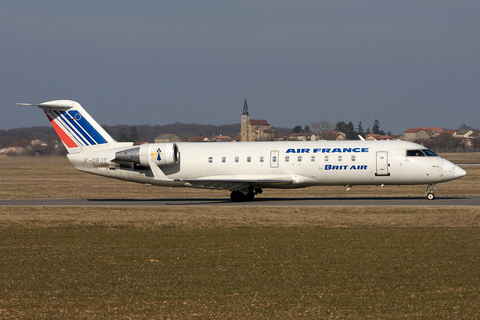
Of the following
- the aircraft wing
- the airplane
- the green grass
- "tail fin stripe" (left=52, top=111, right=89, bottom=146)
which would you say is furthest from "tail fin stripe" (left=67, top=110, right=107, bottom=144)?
the green grass

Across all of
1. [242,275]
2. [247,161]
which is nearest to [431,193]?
[247,161]

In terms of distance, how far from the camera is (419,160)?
30.4 m

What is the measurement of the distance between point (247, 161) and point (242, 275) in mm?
19848

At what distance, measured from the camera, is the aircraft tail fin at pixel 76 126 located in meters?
33.9

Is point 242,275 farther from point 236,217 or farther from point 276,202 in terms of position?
point 276,202

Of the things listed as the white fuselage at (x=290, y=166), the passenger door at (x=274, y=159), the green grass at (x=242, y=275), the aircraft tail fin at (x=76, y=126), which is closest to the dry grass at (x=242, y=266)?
the green grass at (x=242, y=275)

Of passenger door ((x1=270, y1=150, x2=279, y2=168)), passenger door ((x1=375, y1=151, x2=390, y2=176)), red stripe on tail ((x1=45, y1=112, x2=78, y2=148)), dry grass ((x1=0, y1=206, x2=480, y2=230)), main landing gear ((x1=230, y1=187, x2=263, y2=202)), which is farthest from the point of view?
red stripe on tail ((x1=45, y1=112, x2=78, y2=148))

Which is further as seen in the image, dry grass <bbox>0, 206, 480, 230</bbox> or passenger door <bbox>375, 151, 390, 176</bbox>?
passenger door <bbox>375, 151, 390, 176</bbox>

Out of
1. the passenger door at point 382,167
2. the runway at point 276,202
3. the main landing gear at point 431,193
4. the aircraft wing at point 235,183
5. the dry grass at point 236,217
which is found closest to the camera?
the dry grass at point 236,217

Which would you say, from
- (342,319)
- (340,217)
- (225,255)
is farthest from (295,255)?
(340,217)

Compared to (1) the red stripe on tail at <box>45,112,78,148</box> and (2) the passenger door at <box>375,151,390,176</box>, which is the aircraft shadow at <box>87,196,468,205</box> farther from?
(1) the red stripe on tail at <box>45,112,78,148</box>

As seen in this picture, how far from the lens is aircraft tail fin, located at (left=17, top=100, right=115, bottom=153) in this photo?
33.9m

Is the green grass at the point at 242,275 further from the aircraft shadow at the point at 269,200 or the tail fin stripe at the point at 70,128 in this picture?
the tail fin stripe at the point at 70,128

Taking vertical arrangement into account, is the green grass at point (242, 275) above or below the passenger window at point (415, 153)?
below
